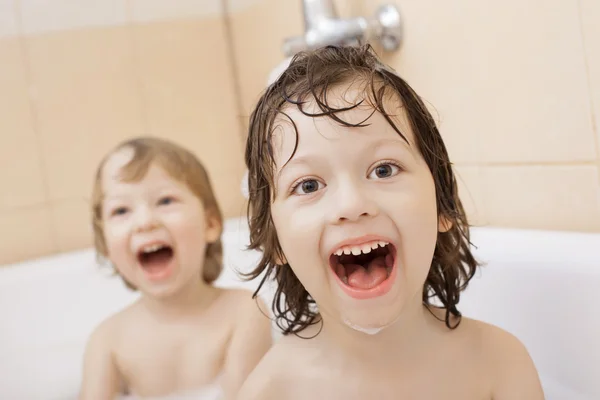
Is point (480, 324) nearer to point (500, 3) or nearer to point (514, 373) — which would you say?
point (514, 373)

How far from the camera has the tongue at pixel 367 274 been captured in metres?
0.72

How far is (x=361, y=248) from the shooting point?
704 millimetres

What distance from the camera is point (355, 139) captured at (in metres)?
0.71

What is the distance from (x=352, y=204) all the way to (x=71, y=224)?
1.43m

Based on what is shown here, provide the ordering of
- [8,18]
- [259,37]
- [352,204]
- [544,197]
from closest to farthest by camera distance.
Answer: [352,204], [544,197], [8,18], [259,37]

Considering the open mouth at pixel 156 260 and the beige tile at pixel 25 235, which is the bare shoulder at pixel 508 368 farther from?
the beige tile at pixel 25 235

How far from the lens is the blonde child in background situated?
1.17m

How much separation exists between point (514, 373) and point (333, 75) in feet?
1.30

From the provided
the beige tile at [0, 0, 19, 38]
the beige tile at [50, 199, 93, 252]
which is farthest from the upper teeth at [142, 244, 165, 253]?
the beige tile at [0, 0, 19, 38]

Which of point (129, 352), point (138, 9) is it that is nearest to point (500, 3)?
point (129, 352)

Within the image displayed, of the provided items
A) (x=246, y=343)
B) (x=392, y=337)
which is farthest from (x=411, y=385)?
(x=246, y=343)

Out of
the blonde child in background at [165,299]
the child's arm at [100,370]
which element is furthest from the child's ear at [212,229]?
the child's arm at [100,370]

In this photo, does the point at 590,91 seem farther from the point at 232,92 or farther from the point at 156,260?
the point at 232,92

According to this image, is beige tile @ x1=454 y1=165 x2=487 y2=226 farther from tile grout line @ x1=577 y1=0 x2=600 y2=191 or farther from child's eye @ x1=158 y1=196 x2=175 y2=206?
child's eye @ x1=158 y1=196 x2=175 y2=206
